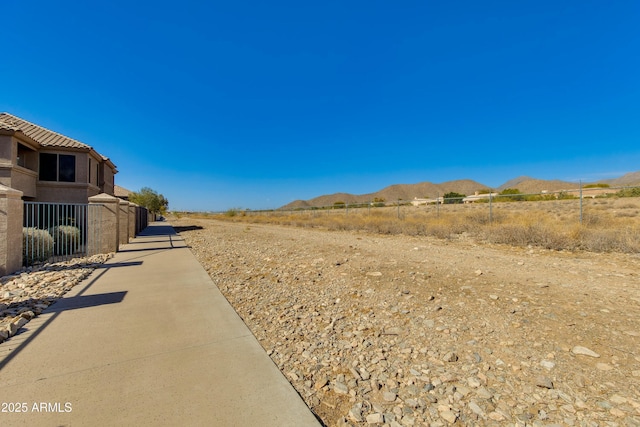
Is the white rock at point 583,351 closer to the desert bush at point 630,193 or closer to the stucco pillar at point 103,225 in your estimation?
the stucco pillar at point 103,225

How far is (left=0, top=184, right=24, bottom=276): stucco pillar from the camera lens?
6.39 meters

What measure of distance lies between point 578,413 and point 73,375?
425 centimetres

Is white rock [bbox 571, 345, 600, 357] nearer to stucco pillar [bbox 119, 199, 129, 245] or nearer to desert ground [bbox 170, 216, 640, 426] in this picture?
desert ground [bbox 170, 216, 640, 426]

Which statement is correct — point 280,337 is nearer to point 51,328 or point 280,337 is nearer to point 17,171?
point 51,328

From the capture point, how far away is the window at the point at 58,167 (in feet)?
49.4

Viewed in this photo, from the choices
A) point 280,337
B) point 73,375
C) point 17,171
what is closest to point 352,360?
point 280,337

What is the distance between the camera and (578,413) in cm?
226

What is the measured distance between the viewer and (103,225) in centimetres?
1049

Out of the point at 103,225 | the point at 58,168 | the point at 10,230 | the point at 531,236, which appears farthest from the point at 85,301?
the point at 58,168

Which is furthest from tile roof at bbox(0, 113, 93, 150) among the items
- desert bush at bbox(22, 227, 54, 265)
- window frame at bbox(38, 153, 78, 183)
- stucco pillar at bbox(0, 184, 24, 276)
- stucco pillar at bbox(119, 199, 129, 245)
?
stucco pillar at bbox(0, 184, 24, 276)

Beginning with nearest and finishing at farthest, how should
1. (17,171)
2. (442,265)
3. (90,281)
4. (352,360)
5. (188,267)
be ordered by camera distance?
(352,360) → (90,281) → (442,265) → (188,267) → (17,171)

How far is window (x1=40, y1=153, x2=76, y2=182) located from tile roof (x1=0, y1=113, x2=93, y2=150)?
63cm

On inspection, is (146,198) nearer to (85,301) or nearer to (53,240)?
(53,240)

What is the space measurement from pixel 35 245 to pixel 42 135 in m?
11.0
